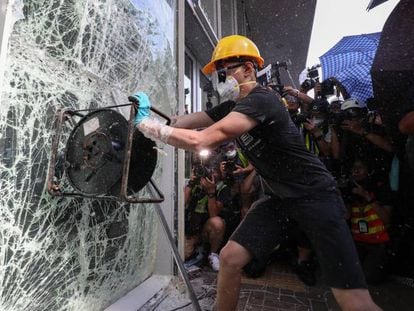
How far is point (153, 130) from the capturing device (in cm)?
132

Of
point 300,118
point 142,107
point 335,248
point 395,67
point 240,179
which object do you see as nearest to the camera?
point 142,107

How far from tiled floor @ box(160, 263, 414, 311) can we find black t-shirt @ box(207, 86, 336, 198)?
102cm

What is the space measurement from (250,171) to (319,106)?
993 mm

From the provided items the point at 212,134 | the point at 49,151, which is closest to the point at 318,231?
the point at 212,134

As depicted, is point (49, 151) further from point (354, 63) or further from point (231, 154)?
point (354, 63)

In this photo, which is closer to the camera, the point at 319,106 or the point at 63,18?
the point at 63,18

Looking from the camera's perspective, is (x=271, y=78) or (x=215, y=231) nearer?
(x=215, y=231)

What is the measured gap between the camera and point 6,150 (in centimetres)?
111

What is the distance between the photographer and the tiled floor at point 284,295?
82.6 inches

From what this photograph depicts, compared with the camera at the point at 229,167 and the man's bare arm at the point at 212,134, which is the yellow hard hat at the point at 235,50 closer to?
the man's bare arm at the point at 212,134

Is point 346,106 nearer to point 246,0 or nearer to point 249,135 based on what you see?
point 249,135

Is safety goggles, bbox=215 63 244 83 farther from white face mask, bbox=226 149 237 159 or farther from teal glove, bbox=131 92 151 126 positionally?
white face mask, bbox=226 149 237 159

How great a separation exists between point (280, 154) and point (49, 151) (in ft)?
3.80

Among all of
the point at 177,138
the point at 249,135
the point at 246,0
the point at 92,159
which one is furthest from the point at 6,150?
the point at 246,0
